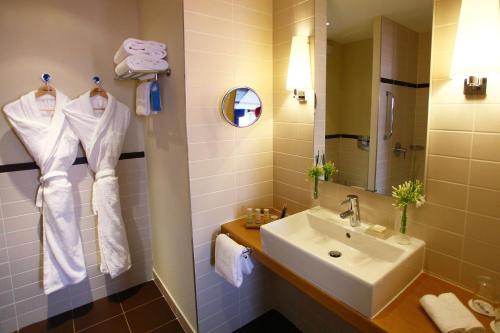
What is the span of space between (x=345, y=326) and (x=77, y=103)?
2.25m

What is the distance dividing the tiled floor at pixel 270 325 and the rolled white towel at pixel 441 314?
1209mm

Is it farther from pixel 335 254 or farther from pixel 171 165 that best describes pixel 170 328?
pixel 335 254

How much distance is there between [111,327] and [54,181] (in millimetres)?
1110

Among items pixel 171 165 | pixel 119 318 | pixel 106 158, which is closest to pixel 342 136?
pixel 171 165

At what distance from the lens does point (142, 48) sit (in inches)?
65.4

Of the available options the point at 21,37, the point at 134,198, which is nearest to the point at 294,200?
the point at 134,198

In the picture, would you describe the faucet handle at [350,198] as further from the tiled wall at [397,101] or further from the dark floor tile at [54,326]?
the dark floor tile at [54,326]

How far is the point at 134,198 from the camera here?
236 cm

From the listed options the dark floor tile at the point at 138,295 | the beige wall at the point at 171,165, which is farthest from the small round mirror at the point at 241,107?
the dark floor tile at the point at 138,295

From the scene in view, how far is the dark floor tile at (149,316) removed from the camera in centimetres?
205

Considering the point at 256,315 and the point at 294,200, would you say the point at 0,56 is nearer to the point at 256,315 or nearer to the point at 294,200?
the point at 294,200

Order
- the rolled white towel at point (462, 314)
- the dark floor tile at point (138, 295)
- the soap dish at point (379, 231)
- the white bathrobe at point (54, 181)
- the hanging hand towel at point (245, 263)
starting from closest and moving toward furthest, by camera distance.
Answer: the rolled white towel at point (462, 314) < the soap dish at point (379, 231) < the hanging hand towel at point (245, 263) < the white bathrobe at point (54, 181) < the dark floor tile at point (138, 295)

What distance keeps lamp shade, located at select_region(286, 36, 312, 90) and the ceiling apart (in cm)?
15

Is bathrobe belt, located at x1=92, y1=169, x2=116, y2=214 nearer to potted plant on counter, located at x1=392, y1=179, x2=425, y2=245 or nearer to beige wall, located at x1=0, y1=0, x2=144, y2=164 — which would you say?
beige wall, located at x1=0, y1=0, x2=144, y2=164
